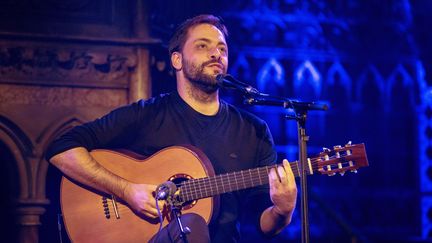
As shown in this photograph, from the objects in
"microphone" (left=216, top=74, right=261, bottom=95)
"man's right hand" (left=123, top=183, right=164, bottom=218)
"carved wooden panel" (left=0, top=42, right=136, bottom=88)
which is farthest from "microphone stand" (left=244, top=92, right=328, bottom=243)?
"carved wooden panel" (left=0, top=42, right=136, bottom=88)

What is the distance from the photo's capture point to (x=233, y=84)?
454 cm

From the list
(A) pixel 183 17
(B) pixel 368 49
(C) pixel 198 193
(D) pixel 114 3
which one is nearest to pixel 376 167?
(B) pixel 368 49

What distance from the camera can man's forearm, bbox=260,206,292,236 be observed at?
4.91 m

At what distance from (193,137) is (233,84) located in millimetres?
676

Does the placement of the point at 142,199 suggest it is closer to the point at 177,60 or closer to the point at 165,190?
the point at 165,190

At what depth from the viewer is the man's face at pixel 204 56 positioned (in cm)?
503

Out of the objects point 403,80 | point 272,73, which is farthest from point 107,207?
point 403,80

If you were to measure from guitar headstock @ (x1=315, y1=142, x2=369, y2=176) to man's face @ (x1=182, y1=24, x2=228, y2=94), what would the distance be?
930 millimetres

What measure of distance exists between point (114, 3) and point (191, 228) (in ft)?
9.75

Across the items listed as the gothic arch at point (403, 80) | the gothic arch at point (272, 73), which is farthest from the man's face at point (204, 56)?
the gothic arch at point (403, 80)

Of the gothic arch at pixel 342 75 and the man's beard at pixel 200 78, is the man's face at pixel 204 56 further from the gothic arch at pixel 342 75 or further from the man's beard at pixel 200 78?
the gothic arch at pixel 342 75

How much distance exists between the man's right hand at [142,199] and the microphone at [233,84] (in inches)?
31.8

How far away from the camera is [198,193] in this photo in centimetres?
477

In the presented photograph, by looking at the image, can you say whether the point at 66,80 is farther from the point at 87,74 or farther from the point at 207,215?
the point at 207,215
